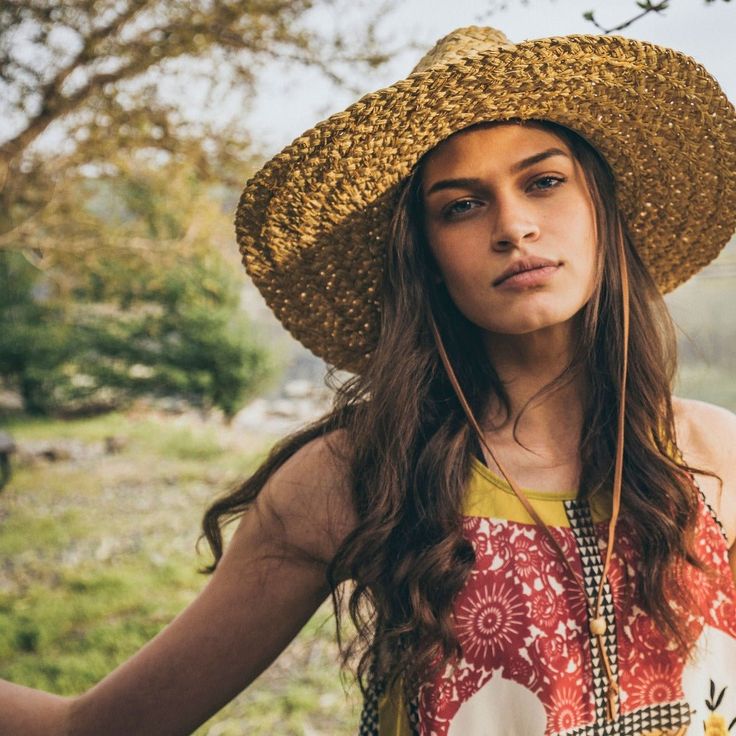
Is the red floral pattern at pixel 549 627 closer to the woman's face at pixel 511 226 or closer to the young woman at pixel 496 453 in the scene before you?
the young woman at pixel 496 453

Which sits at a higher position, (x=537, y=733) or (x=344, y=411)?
(x=344, y=411)

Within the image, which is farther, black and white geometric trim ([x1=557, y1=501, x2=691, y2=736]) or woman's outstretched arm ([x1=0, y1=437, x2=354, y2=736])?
woman's outstretched arm ([x1=0, y1=437, x2=354, y2=736])

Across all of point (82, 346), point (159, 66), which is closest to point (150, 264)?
point (159, 66)

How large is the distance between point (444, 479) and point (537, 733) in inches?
17.7

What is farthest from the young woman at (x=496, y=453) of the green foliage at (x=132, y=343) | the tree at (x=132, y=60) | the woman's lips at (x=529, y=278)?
the green foliage at (x=132, y=343)

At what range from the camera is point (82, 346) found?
15.2 m

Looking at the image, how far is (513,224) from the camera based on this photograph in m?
1.42

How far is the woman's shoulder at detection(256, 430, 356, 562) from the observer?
4.90 ft

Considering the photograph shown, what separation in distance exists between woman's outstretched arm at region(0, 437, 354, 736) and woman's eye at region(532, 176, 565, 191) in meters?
0.66

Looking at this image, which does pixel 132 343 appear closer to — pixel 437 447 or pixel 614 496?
pixel 437 447

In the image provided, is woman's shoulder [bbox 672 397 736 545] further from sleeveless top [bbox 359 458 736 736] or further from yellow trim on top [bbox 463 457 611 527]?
yellow trim on top [bbox 463 457 611 527]

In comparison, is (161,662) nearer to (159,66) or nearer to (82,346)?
(159,66)

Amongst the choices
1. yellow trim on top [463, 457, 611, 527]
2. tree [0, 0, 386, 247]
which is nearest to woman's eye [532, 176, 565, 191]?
yellow trim on top [463, 457, 611, 527]

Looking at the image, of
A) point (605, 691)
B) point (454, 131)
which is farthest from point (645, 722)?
point (454, 131)
